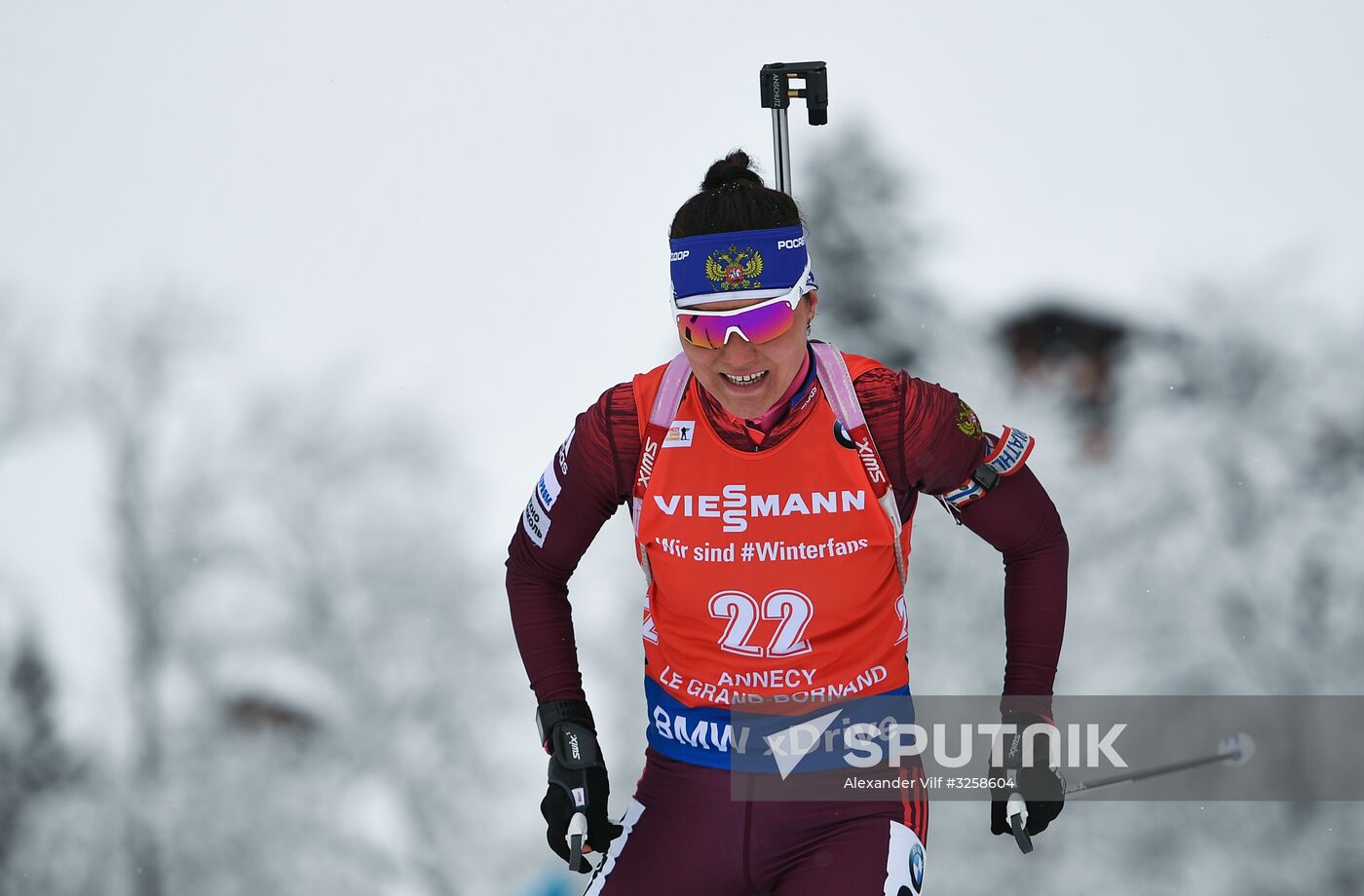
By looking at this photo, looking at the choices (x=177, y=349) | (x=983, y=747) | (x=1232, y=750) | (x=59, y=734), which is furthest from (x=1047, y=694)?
(x=59, y=734)

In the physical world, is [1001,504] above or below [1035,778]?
above

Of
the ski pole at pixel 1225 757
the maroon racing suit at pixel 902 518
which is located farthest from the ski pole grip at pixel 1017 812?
the ski pole at pixel 1225 757

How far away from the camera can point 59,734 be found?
29.0 ft

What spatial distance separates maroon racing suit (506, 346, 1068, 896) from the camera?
2.50 metres

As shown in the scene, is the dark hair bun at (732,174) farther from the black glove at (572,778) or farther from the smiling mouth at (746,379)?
the black glove at (572,778)

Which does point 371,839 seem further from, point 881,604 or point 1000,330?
point 881,604

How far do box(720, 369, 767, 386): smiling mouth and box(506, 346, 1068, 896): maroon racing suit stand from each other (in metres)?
0.12

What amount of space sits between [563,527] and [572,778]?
0.54 meters

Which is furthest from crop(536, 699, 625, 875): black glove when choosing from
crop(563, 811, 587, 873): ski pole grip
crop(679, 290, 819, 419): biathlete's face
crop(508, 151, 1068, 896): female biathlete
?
crop(679, 290, 819, 419): biathlete's face

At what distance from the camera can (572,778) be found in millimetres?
2754

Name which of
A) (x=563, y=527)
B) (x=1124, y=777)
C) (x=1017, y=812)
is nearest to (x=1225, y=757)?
(x=1124, y=777)

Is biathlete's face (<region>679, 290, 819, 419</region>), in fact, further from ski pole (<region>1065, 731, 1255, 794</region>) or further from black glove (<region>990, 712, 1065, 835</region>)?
ski pole (<region>1065, 731, 1255, 794</region>)

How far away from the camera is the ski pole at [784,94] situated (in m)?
3.32

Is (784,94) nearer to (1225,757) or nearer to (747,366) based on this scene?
(747,366)
